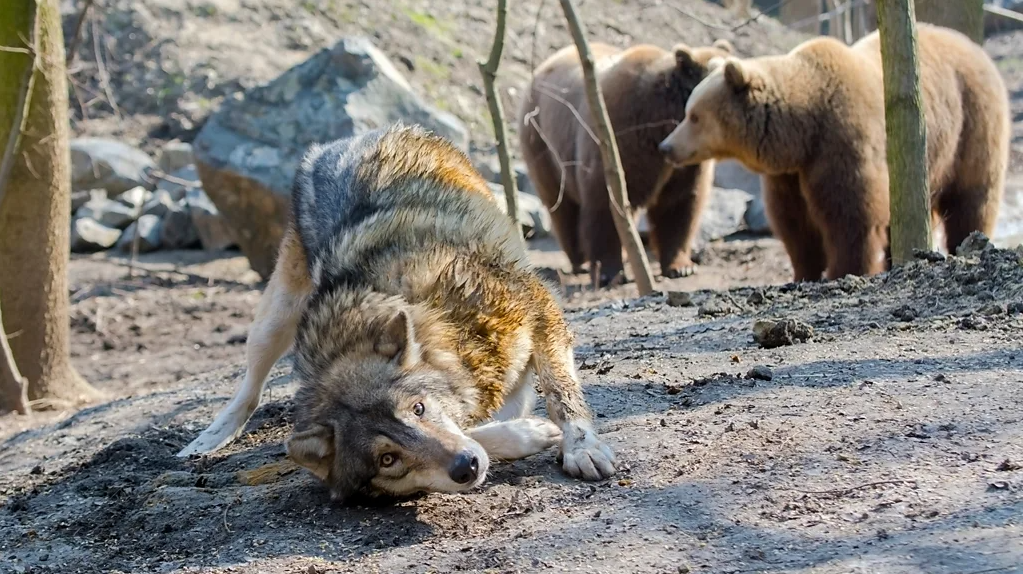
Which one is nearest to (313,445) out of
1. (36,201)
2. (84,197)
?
(36,201)

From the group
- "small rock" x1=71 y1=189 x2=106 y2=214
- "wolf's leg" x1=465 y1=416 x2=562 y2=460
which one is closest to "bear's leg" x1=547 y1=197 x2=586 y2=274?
"small rock" x1=71 y1=189 x2=106 y2=214

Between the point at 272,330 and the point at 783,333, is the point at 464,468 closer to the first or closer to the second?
the point at 783,333

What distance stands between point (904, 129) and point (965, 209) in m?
3.69

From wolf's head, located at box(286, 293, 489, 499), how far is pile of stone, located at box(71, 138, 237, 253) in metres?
10.8

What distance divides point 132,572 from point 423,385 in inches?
48.7

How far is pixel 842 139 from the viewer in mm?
8703

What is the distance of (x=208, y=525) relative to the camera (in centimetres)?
431

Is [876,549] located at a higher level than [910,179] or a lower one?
lower

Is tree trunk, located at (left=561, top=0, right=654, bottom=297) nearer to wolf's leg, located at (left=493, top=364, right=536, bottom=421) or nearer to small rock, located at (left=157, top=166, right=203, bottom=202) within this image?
wolf's leg, located at (left=493, top=364, right=536, bottom=421)

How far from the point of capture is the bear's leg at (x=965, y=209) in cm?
960

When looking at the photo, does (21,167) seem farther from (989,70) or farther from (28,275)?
(989,70)

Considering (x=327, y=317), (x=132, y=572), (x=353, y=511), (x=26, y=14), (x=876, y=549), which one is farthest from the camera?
(x=26, y=14)

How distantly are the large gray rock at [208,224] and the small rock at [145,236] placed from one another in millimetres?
605

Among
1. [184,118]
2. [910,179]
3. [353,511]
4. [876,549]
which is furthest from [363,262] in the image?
[184,118]
